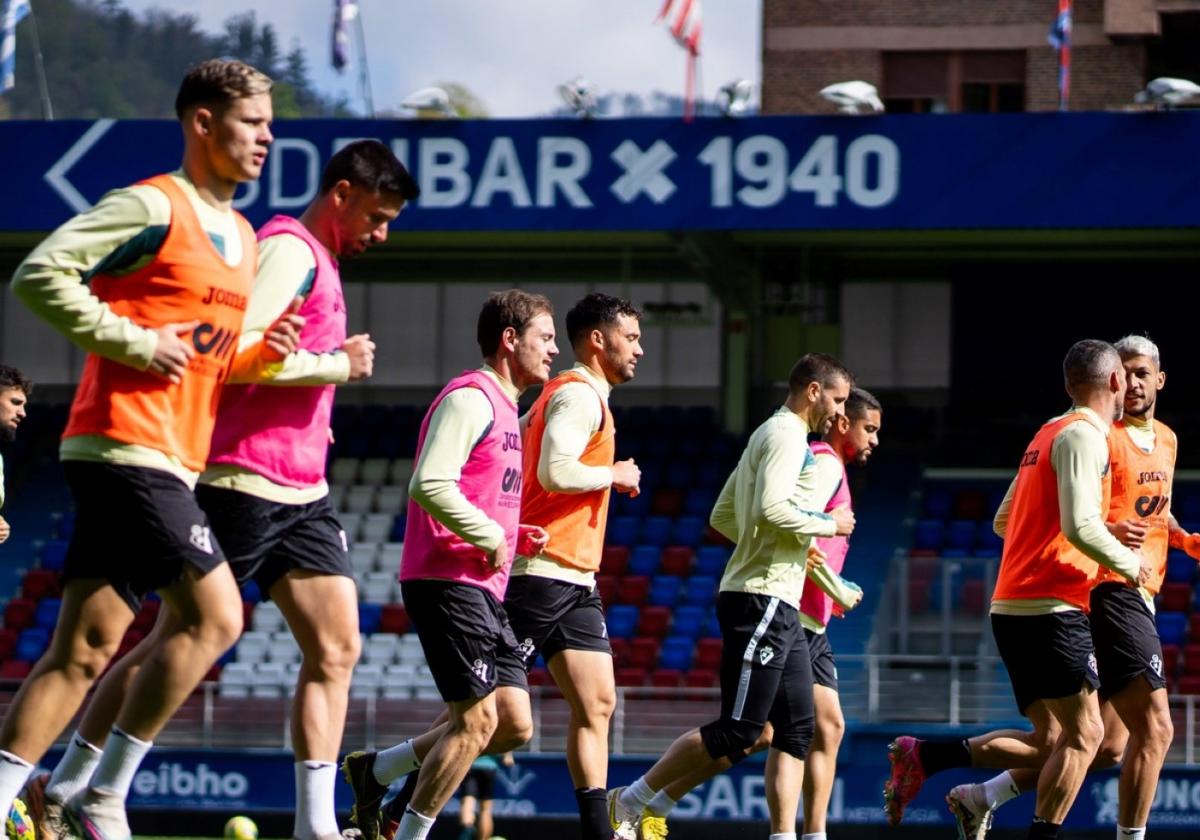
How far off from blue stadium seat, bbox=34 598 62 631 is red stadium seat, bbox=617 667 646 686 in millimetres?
6441

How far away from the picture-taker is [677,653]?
1953 cm

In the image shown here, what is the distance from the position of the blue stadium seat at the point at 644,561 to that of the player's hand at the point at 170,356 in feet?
52.7

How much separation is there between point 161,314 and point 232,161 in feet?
1.77

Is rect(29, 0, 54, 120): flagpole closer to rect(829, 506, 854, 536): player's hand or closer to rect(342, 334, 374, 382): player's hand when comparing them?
rect(829, 506, 854, 536): player's hand

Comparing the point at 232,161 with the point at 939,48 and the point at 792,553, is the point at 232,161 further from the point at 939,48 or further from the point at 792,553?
the point at 939,48

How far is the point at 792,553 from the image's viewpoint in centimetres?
888

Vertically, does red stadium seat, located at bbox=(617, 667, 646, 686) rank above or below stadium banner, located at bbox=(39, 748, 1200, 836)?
above

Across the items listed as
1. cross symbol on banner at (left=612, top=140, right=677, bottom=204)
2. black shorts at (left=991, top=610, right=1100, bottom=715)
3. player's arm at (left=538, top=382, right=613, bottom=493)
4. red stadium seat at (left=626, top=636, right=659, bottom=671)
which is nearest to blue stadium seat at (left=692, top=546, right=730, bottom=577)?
red stadium seat at (left=626, top=636, right=659, bottom=671)

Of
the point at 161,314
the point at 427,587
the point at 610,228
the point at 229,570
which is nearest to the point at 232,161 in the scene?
the point at 161,314

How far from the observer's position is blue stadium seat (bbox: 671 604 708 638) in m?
20.0

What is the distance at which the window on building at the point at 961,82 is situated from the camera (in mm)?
28438

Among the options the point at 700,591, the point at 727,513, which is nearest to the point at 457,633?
the point at 727,513

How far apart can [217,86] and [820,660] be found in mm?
4938

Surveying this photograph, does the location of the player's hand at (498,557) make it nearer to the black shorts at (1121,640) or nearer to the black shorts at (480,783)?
the black shorts at (1121,640)
